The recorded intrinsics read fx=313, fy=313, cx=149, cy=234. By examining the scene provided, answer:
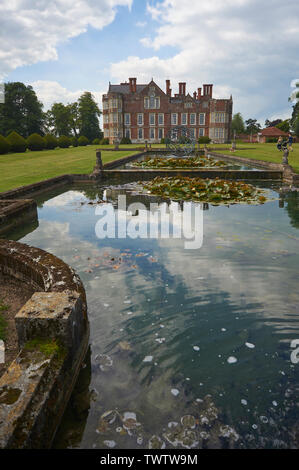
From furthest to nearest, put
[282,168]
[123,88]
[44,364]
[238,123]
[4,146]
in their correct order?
[238,123] → [123,88] → [4,146] → [282,168] → [44,364]

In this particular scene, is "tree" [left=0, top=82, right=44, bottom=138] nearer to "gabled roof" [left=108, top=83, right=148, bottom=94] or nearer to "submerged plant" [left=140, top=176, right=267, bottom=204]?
"gabled roof" [left=108, top=83, right=148, bottom=94]

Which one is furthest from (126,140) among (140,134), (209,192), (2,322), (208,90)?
(2,322)

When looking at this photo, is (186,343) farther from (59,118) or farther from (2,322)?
(59,118)

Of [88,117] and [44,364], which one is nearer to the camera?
[44,364]

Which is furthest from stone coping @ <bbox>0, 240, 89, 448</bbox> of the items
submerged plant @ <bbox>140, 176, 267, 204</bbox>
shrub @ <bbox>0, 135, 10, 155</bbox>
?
shrub @ <bbox>0, 135, 10, 155</bbox>

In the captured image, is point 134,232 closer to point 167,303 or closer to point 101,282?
point 101,282

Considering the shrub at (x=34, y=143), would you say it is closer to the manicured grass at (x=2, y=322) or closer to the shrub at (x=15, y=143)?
the shrub at (x=15, y=143)

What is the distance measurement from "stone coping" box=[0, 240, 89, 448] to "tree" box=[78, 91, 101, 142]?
64957mm

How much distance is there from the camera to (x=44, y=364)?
2221 mm

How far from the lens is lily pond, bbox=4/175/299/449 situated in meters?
2.28

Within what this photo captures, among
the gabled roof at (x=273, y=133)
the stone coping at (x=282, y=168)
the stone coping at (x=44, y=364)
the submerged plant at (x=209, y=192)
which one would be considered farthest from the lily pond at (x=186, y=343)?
the gabled roof at (x=273, y=133)

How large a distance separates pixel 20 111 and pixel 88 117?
16.8 metres

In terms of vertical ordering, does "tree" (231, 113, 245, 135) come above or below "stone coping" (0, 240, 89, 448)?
above

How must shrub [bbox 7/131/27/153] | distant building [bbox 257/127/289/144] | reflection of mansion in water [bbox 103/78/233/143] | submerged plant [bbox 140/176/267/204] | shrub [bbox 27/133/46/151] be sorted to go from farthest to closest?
distant building [bbox 257/127/289/144] < reflection of mansion in water [bbox 103/78/233/143] < shrub [bbox 27/133/46/151] < shrub [bbox 7/131/27/153] < submerged plant [bbox 140/176/267/204]
